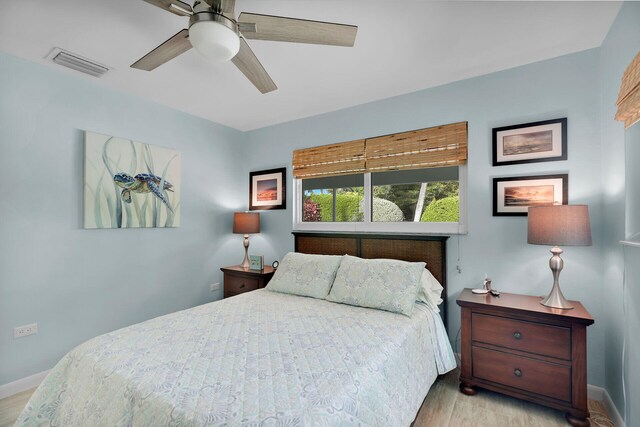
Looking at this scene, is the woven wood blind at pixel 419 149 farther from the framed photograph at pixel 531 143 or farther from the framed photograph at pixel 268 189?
the framed photograph at pixel 268 189

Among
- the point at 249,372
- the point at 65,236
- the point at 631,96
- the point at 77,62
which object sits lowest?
the point at 249,372

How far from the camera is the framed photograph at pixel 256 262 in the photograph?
3.37 m

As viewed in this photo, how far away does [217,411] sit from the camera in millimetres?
1042

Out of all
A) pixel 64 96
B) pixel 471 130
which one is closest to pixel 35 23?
pixel 64 96

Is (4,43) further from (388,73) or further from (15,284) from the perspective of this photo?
(388,73)

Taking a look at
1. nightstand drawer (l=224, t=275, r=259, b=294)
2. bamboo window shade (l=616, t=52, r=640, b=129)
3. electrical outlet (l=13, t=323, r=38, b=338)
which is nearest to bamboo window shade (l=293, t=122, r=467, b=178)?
bamboo window shade (l=616, t=52, r=640, b=129)

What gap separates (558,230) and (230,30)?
220cm

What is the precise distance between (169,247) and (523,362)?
332 cm

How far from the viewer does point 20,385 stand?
2275 millimetres

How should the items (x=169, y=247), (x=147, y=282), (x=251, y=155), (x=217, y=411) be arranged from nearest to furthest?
(x=217, y=411)
(x=147, y=282)
(x=169, y=247)
(x=251, y=155)

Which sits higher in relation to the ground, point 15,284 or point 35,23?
point 35,23

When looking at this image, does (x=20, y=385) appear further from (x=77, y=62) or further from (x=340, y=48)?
(x=340, y=48)

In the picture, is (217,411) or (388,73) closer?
(217,411)

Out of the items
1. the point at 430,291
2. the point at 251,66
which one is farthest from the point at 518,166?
the point at 251,66
